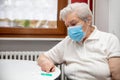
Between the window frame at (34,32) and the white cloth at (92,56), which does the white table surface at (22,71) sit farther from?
the window frame at (34,32)

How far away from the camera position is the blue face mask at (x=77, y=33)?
182cm

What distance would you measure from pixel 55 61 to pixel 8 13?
1166mm

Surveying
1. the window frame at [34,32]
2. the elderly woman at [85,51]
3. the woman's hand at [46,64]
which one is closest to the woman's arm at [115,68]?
Answer: the elderly woman at [85,51]

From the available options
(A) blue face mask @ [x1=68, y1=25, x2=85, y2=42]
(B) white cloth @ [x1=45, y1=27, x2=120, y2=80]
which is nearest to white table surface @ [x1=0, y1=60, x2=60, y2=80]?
(B) white cloth @ [x1=45, y1=27, x2=120, y2=80]

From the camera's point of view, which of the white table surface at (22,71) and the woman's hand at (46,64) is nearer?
the white table surface at (22,71)

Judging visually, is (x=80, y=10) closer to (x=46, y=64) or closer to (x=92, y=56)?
(x=92, y=56)

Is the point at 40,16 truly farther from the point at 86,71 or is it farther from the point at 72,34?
the point at 86,71

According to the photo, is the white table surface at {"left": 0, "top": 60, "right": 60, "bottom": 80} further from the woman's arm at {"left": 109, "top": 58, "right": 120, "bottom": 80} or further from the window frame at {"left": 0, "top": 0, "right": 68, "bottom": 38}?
the window frame at {"left": 0, "top": 0, "right": 68, "bottom": 38}

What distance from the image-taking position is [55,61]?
79.2 inches

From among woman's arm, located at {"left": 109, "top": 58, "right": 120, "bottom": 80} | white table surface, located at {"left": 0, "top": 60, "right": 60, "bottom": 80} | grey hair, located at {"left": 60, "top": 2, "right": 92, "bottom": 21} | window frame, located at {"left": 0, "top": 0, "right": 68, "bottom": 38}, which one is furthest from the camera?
window frame, located at {"left": 0, "top": 0, "right": 68, "bottom": 38}

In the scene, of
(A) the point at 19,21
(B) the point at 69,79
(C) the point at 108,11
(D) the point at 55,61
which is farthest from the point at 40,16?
(B) the point at 69,79

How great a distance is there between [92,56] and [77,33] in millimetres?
218

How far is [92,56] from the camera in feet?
5.84

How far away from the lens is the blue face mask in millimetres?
1820
